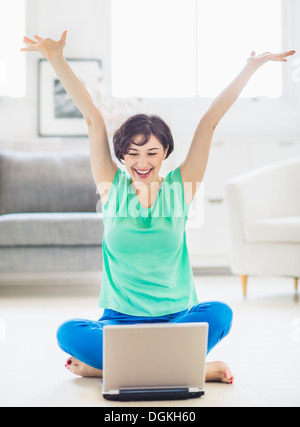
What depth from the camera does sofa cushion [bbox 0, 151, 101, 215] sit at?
3.44m

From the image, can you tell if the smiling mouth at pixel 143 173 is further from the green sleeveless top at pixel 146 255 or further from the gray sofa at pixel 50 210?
the gray sofa at pixel 50 210

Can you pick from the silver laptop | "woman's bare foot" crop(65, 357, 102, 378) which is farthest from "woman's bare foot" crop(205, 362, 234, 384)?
"woman's bare foot" crop(65, 357, 102, 378)

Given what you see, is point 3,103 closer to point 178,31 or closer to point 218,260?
point 178,31

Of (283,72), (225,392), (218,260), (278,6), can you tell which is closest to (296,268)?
(218,260)

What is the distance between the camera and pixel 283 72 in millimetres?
4297

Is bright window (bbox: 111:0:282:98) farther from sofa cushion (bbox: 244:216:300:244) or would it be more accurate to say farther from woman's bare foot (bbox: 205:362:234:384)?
woman's bare foot (bbox: 205:362:234:384)

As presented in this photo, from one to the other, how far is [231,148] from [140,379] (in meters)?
2.74

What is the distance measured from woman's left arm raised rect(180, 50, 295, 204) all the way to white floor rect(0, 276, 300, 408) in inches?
20.6

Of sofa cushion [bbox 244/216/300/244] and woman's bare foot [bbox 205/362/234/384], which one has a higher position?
sofa cushion [bbox 244/216/300/244]

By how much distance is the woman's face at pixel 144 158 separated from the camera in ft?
4.46

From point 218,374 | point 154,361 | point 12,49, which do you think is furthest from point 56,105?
point 154,361

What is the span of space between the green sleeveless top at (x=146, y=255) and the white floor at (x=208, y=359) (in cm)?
23

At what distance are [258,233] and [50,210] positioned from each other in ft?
4.40

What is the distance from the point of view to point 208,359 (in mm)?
1682
